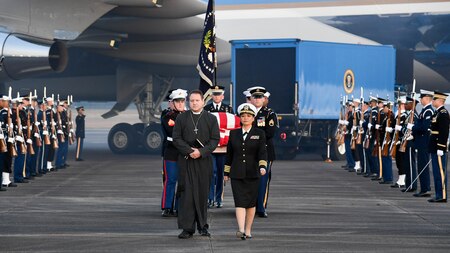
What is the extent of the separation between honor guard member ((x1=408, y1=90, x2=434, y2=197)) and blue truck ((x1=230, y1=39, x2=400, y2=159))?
34.5ft

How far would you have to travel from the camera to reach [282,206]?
1684 centimetres

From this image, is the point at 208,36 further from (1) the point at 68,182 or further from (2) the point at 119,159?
(2) the point at 119,159

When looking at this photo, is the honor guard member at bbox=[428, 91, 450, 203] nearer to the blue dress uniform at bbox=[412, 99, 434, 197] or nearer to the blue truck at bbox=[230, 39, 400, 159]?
the blue dress uniform at bbox=[412, 99, 434, 197]

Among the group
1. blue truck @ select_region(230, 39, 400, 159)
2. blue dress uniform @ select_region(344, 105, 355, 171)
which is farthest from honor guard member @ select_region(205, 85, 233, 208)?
blue truck @ select_region(230, 39, 400, 159)

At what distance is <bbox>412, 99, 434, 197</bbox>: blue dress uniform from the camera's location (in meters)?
18.5

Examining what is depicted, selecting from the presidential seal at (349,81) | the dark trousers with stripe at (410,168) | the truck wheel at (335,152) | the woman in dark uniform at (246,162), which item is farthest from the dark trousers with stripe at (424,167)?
the presidential seal at (349,81)

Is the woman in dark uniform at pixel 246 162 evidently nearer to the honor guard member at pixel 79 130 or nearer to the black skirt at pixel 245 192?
the black skirt at pixel 245 192

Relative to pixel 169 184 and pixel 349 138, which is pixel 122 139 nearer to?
pixel 349 138

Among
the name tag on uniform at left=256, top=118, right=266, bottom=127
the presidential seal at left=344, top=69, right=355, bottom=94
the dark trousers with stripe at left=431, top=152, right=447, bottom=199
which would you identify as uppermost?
the presidential seal at left=344, top=69, right=355, bottom=94

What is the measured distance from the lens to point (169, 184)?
15.3 metres

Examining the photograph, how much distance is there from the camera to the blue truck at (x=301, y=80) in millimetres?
29594

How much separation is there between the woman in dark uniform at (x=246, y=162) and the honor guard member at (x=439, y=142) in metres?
5.41

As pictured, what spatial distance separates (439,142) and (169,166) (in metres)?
5.09

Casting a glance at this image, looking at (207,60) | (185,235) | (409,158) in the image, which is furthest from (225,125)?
(409,158)
